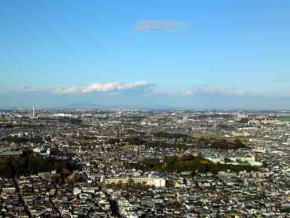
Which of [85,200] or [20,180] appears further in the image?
[20,180]

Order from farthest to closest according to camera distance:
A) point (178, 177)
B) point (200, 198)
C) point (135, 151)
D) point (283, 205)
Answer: point (135, 151)
point (178, 177)
point (200, 198)
point (283, 205)

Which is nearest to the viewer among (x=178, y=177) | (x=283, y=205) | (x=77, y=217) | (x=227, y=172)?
(x=77, y=217)

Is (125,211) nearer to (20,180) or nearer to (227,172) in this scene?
(20,180)

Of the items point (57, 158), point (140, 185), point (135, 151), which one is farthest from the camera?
point (135, 151)

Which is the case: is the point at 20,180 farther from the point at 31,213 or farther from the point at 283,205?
the point at 283,205

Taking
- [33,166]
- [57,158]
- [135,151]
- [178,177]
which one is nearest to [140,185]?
[178,177]

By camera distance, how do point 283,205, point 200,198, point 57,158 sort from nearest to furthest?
1. point 283,205
2. point 200,198
3. point 57,158

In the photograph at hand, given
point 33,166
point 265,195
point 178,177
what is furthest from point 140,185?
point 33,166

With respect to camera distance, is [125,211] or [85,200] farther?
[85,200]
